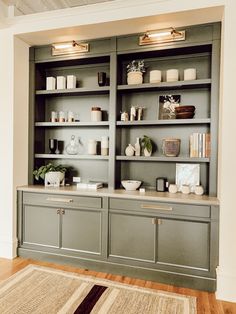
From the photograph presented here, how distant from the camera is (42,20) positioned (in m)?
2.94

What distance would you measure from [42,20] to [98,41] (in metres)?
0.67

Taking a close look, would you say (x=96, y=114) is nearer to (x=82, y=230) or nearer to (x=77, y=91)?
(x=77, y=91)

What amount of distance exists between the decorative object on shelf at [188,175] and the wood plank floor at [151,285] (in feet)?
3.41

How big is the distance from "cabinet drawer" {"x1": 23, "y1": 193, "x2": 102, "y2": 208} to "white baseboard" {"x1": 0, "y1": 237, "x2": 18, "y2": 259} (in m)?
0.51

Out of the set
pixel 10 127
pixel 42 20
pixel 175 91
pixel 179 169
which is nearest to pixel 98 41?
pixel 42 20

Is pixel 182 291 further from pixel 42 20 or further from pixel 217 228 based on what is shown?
pixel 42 20

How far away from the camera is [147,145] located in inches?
120

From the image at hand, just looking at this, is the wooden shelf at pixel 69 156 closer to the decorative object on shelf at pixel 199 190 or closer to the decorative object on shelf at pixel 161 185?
the decorative object on shelf at pixel 161 185

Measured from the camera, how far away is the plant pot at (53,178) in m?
3.23

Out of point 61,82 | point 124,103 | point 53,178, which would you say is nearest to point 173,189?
point 124,103

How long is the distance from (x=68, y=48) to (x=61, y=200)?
6.11 feet

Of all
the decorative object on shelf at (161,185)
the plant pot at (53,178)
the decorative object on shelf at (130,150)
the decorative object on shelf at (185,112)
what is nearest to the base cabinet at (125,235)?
the plant pot at (53,178)

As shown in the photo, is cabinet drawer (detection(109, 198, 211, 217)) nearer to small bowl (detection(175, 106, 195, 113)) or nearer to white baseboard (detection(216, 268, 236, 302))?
white baseboard (detection(216, 268, 236, 302))

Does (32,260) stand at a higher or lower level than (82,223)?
lower
